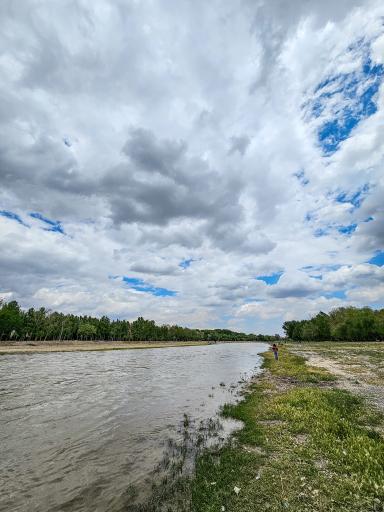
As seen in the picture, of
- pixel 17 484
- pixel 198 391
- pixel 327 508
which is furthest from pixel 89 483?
pixel 198 391

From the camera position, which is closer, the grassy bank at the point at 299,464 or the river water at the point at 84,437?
the grassy bank at the point at 299,464

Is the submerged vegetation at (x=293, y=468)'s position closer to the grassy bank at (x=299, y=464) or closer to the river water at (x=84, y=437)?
the grassy bank at (x=299, y=464)

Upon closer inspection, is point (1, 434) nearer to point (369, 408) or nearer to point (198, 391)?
point (198, 391)

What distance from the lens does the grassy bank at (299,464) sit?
29.9 feet

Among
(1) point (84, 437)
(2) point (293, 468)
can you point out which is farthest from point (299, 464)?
(1) point (84, 437)

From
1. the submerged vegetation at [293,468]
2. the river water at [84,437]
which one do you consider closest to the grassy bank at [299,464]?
the submerged vegetation at [293,468]

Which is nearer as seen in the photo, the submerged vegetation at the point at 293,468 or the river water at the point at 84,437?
the submerged vegetation at the point at 293,468

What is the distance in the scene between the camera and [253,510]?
8727mm

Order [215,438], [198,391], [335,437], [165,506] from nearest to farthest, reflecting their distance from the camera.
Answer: [165,506]
[335,437]
[215,438]
[198,391]

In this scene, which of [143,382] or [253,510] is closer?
[253,510]

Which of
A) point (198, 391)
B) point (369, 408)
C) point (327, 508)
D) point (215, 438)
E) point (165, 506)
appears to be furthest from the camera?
point (198, 391)

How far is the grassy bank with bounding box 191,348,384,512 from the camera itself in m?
9.12

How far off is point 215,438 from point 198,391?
16241mm

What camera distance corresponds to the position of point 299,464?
38.3 feet
